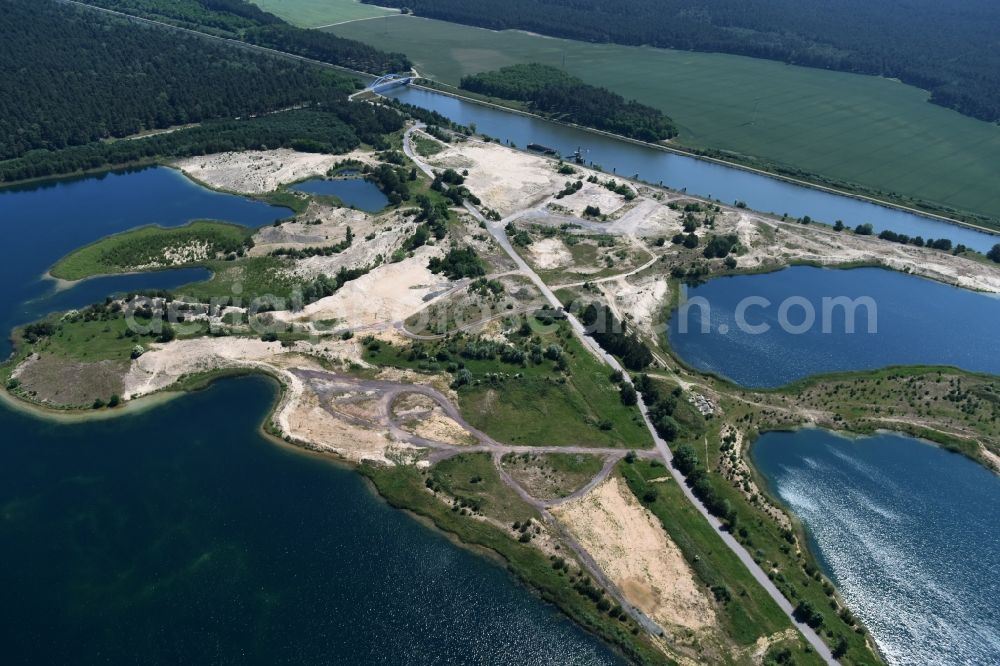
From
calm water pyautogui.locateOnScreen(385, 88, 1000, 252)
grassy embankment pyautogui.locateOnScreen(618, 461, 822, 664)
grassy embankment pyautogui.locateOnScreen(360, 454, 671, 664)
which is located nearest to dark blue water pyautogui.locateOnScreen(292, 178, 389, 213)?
calm water pyautogui.locateOnScreen(385, 88, 1000, 252)

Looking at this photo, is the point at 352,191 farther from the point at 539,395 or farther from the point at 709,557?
the point at 709,557

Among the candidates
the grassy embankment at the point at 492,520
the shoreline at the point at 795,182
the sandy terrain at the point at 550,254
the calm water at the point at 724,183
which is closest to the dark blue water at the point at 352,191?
the sandy terrain at the point at 550,254

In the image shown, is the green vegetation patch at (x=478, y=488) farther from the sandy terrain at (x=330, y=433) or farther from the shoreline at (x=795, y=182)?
the shoreline at (x=795, y=182)

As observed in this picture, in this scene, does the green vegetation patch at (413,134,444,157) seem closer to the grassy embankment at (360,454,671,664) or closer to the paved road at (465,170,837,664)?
the paved road at (465,170,837,664)

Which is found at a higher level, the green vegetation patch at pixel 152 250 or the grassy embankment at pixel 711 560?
the green vegetation patch at pixel 152 250

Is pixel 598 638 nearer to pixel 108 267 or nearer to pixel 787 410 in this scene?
pixel 787 410

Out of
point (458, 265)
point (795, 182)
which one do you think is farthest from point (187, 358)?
point (795, 182)
